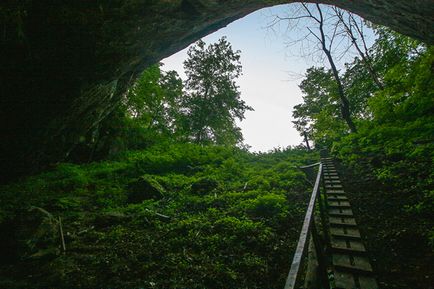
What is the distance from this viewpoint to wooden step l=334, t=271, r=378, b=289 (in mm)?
3464

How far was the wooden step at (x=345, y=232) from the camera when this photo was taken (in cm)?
486

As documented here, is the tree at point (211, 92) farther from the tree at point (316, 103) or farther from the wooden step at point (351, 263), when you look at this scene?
the wooden step at point (351, 263)

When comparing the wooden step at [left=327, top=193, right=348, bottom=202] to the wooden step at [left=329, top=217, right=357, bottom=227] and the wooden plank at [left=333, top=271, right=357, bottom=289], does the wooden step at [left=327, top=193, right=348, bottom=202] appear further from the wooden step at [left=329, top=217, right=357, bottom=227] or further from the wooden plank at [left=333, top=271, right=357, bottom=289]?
the wooden plank at [left=333, top=271, right=357, bottom=289]

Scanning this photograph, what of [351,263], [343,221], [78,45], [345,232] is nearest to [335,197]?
[343,221]

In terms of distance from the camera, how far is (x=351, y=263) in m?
4.07

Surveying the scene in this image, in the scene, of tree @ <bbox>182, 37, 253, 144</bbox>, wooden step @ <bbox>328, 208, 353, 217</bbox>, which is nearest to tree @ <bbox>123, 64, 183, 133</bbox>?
tree @ <bbox>182, 37, 253, 144</bbox>

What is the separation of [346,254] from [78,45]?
8.45 meters

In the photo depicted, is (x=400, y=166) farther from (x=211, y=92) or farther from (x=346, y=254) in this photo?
(x=211, y=92)

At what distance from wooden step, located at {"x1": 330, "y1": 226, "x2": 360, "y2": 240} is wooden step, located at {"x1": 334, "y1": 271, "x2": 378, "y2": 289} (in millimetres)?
1208

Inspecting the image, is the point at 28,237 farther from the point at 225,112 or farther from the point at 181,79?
the point at 181,79

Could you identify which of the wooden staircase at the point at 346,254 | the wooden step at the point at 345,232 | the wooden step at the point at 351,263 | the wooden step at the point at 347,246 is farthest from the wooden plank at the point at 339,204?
the wooden step at the point at 351,263

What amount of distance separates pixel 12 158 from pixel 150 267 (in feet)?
27.7

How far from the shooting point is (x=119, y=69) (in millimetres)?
8469

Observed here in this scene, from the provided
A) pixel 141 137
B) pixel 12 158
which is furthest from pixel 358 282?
pixel 141 137
